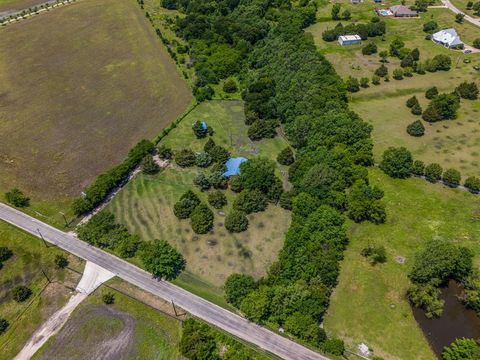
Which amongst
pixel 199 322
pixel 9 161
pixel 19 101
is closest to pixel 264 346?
pixel 199 322

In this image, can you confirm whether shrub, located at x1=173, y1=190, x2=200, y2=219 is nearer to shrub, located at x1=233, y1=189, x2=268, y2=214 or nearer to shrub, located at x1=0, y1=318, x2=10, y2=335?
shrub, located at x1=233, y1=189, x2=268, y2=214

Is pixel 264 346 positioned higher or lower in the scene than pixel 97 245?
lower

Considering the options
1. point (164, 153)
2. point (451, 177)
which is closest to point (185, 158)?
point (164, 153)

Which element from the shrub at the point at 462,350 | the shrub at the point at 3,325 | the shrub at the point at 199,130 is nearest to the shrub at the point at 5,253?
the shrub at the point at 3,325

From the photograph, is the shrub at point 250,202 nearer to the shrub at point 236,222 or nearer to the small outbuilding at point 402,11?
the shrub at point 236,222

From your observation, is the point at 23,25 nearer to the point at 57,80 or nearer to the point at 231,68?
the point at 57,80

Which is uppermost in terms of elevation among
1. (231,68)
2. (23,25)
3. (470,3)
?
(23,25)
